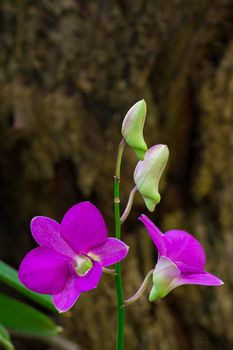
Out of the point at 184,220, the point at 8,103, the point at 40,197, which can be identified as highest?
the point at 8,103

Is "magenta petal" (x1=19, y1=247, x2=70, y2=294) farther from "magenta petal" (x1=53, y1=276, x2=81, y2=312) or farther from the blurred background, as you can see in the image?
the blurred background

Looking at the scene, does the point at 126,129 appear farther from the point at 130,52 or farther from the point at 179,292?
the point at 179,292

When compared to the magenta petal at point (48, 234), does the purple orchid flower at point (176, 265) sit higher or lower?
lower

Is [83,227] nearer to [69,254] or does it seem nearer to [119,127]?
[69,254]

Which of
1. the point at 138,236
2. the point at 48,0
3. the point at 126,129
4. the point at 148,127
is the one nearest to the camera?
the point at 126,129

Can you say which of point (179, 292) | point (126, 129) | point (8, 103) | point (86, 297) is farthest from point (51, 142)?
point (126, 129)

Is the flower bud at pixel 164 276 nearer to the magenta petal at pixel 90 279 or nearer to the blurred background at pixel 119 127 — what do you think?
the magenta petal at pixel 90 279

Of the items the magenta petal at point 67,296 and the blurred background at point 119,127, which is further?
the blurred background at point 119,127

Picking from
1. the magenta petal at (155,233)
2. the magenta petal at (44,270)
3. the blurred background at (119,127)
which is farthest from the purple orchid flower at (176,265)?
the blurred background at (119,127)
